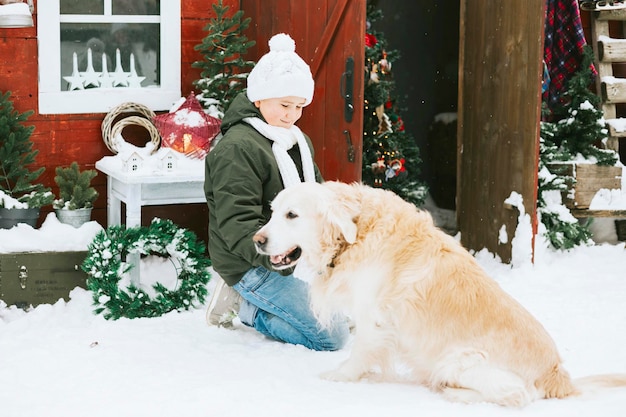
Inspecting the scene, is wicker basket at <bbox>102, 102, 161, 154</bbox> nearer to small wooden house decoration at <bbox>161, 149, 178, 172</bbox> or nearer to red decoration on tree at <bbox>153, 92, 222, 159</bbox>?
red decoration on tree at <bbox>153, 92, 222, 159</bbox>

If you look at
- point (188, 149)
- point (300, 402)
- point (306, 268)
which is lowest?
point (300, 402)

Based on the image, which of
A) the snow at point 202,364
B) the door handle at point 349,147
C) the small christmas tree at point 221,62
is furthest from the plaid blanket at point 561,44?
the small christmas tree at point 221,62

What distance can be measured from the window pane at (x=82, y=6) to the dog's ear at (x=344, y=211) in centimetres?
284

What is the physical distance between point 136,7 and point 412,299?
326 centimetres

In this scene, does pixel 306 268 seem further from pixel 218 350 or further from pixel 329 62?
pixel 329 62

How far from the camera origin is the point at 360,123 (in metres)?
5.01

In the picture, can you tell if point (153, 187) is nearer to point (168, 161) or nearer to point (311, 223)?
point (168, 161)

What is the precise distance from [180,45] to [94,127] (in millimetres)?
787

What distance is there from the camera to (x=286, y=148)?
4078 millimetres

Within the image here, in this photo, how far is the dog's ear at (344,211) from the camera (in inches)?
131

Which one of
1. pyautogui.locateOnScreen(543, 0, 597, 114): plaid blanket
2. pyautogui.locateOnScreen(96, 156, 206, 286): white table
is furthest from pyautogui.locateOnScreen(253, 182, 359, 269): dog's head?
pyautogui.locateOnScreen(543, 0, 597, 114): plaid blanket

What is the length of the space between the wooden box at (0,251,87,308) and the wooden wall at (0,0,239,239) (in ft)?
2.24

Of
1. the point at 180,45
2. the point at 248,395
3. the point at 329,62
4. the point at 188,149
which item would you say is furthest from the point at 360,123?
the point at 248,395

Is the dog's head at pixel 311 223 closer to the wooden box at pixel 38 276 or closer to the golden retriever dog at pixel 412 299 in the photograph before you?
the golden retriever dog at pixel 412 299
